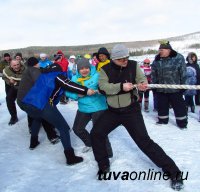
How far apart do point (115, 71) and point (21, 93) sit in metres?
1.99

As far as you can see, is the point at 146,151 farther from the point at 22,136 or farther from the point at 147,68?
the point at 147,68

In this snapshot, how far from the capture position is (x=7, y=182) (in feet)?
14.8

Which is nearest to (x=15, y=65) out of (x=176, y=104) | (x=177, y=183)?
(x=176, y=104)

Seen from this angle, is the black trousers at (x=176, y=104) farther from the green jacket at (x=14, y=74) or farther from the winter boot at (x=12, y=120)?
the winter boot at (x=12, y=120)

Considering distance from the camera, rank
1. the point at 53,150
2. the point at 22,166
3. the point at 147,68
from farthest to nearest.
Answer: the point at 147,68
the point at 53,150
the point at 22,166

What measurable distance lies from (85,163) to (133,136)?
3.95 ft

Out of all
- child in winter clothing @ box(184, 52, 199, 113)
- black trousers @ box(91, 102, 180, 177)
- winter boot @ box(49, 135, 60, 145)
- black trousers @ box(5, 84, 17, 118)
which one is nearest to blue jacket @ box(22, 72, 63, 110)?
black trousers @ box(91, 102, 180, 177)

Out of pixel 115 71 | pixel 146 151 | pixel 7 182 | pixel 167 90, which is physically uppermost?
pixel 115 71

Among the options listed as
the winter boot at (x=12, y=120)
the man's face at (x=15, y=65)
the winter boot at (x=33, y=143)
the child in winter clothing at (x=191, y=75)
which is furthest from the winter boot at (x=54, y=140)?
the child in winter clothing at (x=191, y=75)

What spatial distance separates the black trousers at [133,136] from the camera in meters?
3.97

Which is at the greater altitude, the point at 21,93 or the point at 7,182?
the point at 21,93

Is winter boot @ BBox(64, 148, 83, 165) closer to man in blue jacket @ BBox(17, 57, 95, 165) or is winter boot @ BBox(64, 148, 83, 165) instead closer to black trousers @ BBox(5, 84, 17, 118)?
man in blue jacket @ BBox(17, 57, 95, 165)

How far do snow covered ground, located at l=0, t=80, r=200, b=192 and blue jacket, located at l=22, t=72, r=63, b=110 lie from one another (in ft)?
3.25

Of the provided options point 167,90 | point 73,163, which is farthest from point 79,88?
point 167,90
